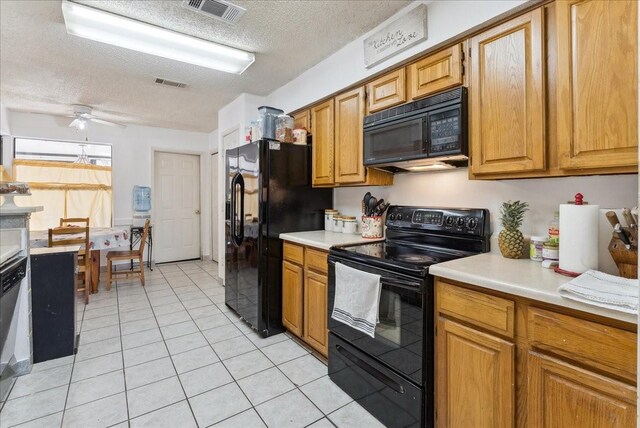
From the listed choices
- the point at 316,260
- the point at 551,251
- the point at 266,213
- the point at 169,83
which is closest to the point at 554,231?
the point at 551,251

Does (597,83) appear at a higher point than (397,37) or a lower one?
lower

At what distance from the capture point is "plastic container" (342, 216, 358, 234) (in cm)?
273

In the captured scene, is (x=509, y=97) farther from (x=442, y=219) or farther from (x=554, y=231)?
(x=442, y=219)

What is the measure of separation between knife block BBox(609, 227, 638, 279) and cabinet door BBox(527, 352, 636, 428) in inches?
18.4

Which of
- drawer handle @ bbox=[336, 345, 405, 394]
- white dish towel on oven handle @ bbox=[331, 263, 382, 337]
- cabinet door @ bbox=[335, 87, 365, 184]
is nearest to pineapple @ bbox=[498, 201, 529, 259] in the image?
white dish towel on oven handle @ bbox=[331, 263, 382, 337]

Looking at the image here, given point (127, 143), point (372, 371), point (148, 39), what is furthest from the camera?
point (127, 143)

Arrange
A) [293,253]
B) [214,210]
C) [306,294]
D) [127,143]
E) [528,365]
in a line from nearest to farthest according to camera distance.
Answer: [528,365] → [306,294] → [293,253] → [127,143] → [214,210]

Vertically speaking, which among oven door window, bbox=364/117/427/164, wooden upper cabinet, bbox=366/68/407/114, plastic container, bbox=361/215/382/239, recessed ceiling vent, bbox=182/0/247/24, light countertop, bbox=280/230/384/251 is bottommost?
light countertop, bbox=280/230/384/251

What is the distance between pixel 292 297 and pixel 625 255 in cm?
208

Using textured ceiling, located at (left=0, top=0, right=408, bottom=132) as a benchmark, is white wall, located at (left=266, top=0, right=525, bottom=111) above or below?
below

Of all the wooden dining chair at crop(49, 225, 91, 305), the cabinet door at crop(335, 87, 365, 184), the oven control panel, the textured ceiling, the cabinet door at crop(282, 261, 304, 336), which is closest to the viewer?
the oven control panel

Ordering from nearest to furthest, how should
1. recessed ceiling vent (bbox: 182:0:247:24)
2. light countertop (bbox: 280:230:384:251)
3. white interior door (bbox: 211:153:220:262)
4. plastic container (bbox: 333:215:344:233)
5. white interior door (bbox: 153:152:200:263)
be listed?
1. recessed ceiling vent (bbox: 182:0:247:24)
2. light countertop (bbox: 280:230:384:251)
3. plastic container (bbox: 333:215:344:233)
4. white interior door (bbox: 153:152:200:263)
5. white interior door (bbox: 211:153:220:262)

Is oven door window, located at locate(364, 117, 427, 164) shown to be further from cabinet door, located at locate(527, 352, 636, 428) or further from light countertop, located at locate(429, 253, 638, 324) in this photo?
cabinet door, located at locate(527, 352, 636, 428)

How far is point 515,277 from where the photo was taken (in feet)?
4.15
